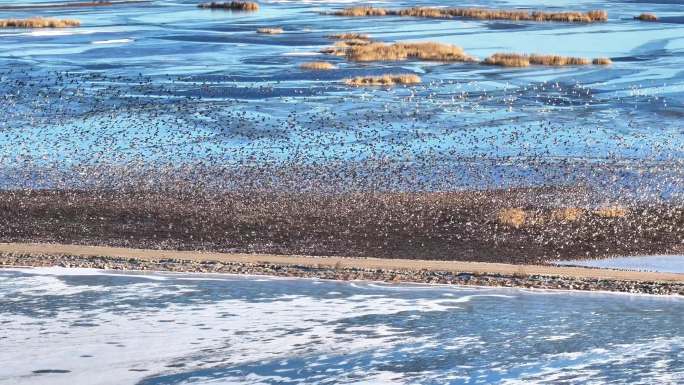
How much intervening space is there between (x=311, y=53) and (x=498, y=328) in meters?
38.8

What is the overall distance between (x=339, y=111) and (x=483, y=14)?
134ft

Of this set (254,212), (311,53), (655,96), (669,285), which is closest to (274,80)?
(311,53)

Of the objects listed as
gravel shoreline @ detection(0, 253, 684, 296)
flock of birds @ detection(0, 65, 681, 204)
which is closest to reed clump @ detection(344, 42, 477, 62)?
flock of birds @ detection(0, 65, 681, 204)

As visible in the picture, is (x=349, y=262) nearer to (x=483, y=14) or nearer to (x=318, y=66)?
(x=318, y=66)

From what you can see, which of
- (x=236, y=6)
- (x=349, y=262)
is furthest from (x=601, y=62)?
(x=236, y=6)

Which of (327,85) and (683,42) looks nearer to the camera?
(327,85)

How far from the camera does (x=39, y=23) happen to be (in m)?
71.8

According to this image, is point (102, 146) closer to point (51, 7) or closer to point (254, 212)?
point (254, 212)

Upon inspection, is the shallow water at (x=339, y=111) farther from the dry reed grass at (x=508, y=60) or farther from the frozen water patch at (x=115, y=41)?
the dry reed grass at (x=508, y=60)

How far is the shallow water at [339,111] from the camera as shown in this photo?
3003cm

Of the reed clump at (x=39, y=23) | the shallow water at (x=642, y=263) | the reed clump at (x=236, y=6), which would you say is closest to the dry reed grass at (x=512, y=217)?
the shallow water at (x=642, y=263)

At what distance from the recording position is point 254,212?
2481 cm

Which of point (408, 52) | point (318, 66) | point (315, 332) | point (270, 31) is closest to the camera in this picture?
point (315, 332)

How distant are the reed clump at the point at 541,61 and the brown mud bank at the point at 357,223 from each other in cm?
2387
